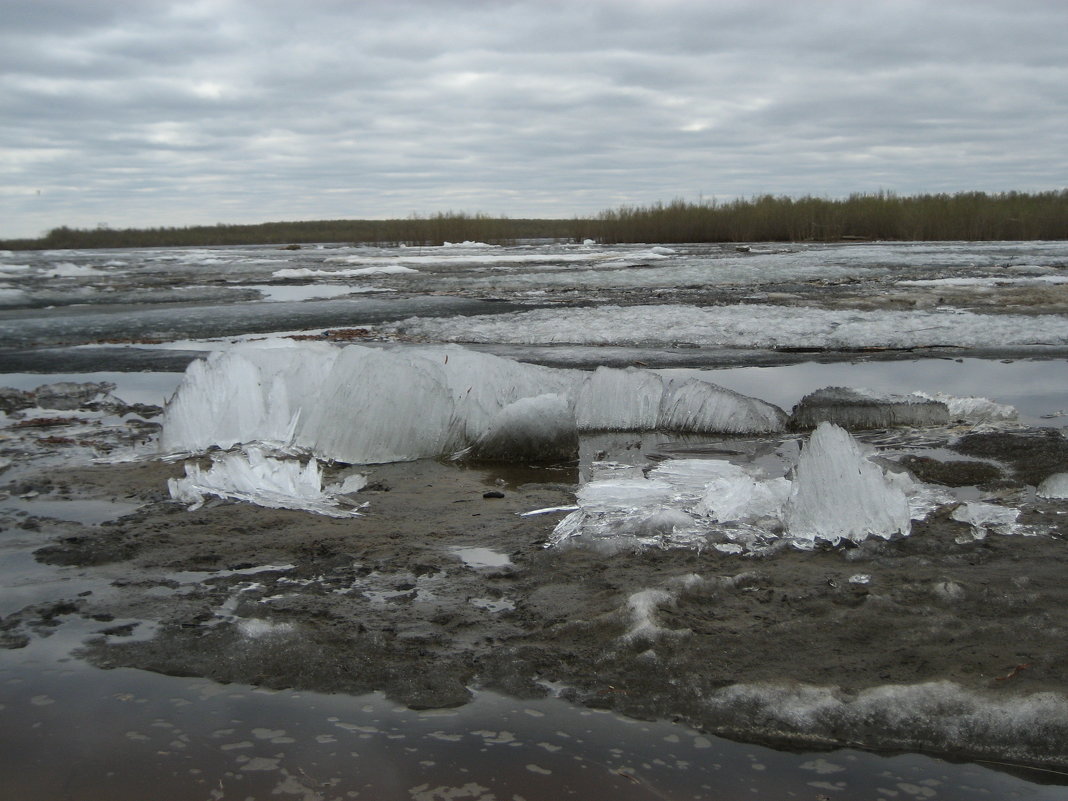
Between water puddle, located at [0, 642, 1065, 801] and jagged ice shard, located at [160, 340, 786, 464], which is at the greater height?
jagged ice shard, located at [160, 340, 786, 464]

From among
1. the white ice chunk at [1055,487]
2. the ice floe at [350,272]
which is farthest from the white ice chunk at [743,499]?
the ice floe at [350,272]

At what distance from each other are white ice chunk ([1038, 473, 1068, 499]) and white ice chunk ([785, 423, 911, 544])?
0.74 metres

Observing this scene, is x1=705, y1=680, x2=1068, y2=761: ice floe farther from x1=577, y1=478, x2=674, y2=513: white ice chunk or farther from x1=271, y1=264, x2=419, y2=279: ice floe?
x1=271, y1=264, x2=419, y2=279: ice floe

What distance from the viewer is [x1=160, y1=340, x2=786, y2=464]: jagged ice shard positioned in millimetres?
4645

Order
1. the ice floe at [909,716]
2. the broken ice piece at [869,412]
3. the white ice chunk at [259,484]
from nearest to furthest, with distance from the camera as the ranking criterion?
1. the ice floe at [909,716]
2. the white ice chunk at [259,484]
3. the broken ice piece at [869,412]

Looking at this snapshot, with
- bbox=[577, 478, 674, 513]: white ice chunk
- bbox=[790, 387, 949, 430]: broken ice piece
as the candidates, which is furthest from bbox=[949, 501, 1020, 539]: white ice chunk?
bbox=[790, 387, 949, 430]: broken ice piece

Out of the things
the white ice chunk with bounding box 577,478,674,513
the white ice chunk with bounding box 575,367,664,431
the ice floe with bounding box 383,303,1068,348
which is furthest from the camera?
the ice floe with bounding box 383,303,1068,348

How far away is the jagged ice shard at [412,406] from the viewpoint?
4.64 meters

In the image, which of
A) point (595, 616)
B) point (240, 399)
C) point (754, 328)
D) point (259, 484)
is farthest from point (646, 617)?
point (754, 328)

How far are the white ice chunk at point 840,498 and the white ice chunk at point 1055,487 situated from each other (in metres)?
0.74

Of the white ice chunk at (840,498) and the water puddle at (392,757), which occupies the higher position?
the white ice chunk at (840,498)

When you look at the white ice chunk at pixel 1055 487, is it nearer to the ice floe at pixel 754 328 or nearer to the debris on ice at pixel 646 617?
the debris on ice at pixel 646 617

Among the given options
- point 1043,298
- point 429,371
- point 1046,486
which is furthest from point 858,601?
point 1043,298

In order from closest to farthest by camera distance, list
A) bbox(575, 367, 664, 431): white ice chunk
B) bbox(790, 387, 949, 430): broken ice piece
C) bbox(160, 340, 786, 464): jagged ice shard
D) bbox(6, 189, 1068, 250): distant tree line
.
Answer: bbox(160, 340, 786, 464): jagged ice shard → bbox(790, 387, 949, 430): broken ice piece → bbox(575, 367, 664, 431): white ice chunk → bbox(6, 189, 1068, 250): distant tree line
